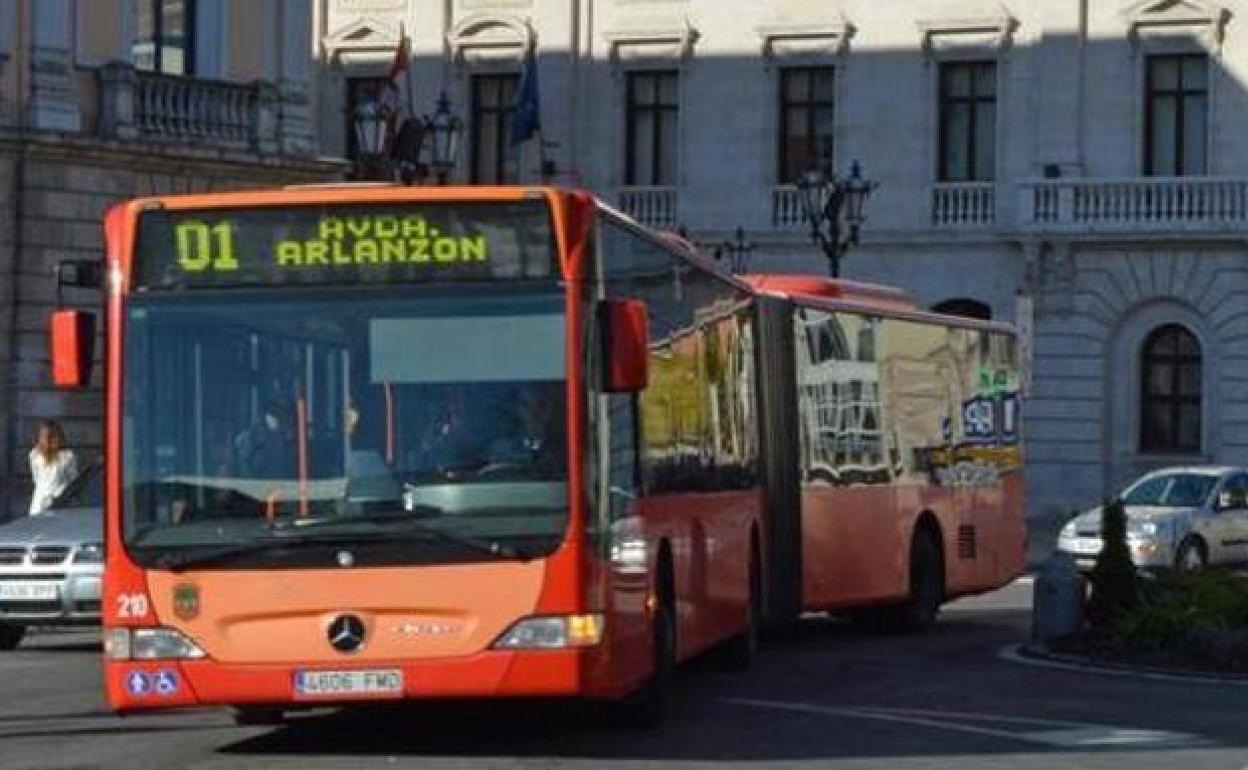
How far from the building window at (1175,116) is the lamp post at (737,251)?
7.32m

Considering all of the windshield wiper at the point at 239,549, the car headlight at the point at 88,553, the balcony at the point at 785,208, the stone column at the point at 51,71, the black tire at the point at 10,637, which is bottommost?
the black tire at the point at 10,637

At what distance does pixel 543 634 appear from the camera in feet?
51.3

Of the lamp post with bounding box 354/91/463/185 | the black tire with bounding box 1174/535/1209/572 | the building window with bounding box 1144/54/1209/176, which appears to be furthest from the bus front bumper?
the building window with bounding box 1144/54/1209/176

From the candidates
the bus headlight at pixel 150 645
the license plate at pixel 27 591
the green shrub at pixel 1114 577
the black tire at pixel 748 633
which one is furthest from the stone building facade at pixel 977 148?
the bus headlight at pixel 150 645

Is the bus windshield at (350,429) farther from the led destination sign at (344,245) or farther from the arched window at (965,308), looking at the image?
the arched window at (965,308)

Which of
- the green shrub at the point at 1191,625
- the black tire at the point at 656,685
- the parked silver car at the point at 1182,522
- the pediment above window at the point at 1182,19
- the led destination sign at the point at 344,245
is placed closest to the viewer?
the led destination sign at the point at 344,245

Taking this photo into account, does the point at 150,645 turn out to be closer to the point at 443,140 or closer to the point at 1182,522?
the point at 443,140

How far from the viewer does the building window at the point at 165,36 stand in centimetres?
3938

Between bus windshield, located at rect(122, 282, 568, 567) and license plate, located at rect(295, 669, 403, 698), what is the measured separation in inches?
21.6

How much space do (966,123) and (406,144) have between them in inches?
698

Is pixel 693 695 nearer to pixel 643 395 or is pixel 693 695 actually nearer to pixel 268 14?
pixel 643 395

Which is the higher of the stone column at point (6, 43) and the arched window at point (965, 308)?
the stone column at point (6, 43)

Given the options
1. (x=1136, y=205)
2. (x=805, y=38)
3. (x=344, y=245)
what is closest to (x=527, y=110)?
(x=805, y=38)

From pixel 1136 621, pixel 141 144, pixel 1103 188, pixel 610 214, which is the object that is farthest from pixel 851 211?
pixel 610 214
